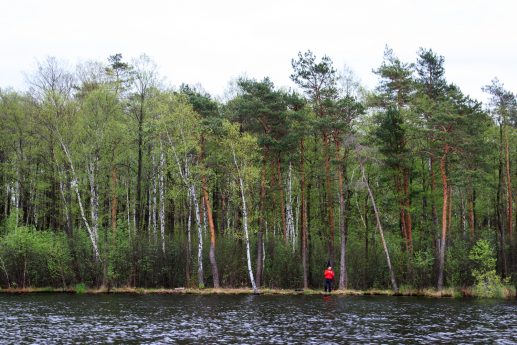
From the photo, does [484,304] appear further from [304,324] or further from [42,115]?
[42,115]

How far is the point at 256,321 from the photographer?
24422mm

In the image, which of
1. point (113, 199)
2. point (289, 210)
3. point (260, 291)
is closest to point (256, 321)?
point (260, 291)

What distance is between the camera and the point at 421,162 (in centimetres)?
4778

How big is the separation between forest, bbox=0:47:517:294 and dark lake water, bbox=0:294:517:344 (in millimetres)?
7483

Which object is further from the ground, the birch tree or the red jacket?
the birch tree

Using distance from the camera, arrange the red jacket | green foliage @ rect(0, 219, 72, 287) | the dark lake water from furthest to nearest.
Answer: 1. green foliage @ rect(0, 219, 72, 287)
2. the red jacket
3. the dark lake water

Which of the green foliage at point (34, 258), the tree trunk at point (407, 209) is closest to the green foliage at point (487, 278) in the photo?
the tree trunk at point (407, 209)

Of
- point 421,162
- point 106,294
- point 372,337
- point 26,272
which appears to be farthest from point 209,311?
point 421,162

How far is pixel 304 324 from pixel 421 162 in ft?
93.7

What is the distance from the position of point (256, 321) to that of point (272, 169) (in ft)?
72.1

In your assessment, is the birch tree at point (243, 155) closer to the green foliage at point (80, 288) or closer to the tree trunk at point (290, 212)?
the tree trunk at point (290, 212)

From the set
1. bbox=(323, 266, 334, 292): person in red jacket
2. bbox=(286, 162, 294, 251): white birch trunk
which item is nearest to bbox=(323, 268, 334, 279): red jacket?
bbox=(323, 266, 334, 292): person in red jacket

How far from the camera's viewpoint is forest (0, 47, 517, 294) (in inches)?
1581

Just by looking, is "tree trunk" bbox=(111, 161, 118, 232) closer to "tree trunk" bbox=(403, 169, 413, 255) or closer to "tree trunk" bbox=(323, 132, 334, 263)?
"tree trunk" bbox=(323, 132, 334, 263)
